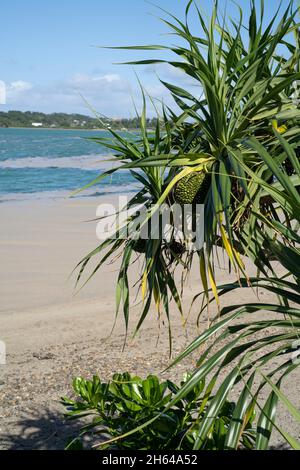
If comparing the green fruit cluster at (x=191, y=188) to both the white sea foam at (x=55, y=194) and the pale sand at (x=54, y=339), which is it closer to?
the pale sand at (x=54, y=339)

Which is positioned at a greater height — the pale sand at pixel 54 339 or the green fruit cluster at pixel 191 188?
the green fruit cluster at pixel 191 188

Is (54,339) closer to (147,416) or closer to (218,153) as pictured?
(147,416)

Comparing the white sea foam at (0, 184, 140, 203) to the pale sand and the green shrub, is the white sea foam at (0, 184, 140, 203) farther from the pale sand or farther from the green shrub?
the green shrub

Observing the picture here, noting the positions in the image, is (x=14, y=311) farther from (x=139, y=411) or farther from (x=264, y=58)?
(x=264, y=58)

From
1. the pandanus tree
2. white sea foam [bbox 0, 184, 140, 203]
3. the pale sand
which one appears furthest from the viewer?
white sea foam [bbox 0, 184, 140, 203]

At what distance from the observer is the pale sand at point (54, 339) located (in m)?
5.19

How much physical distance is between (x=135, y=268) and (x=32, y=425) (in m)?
6.28

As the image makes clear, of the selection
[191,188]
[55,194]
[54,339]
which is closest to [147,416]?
[191,188]

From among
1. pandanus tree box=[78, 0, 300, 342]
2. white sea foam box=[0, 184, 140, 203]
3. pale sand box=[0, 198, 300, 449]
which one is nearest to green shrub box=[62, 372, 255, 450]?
pandanus tree box=[78, 0, 300, 342]

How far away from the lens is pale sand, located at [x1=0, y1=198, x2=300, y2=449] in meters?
5.19

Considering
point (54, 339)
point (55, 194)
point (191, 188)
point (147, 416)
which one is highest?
point (191, 188)

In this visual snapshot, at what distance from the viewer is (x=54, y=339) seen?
745 cm

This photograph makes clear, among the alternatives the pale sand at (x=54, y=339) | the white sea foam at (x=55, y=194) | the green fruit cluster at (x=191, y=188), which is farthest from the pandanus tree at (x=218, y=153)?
the white sea foam at (x=55, y=194)
